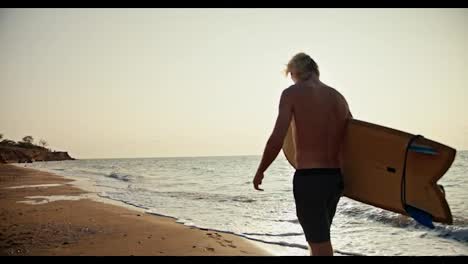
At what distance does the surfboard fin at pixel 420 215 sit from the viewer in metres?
2.98

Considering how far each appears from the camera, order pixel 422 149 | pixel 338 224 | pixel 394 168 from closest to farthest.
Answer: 1. pixel 422 149
2. pixel 394 168
3. pixel 338 224

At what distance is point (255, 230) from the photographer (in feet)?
20.7

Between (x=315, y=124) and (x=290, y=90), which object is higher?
(x=290, y=90)

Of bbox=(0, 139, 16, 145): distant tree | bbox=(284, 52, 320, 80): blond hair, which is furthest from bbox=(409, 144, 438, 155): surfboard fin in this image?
bbox=(0, 139, 16, 145): distant tree

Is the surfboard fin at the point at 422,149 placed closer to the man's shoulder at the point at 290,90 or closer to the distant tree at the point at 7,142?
the man's shoulder at the point at 290,90

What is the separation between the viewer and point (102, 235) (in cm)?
525

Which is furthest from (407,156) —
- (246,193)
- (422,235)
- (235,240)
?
(246,193)

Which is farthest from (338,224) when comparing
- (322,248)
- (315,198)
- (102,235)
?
(315,198)

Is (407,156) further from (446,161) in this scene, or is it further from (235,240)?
(235,240)

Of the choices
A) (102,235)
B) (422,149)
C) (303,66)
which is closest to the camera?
(303,66)

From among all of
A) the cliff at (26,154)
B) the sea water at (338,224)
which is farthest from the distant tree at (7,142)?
the sea water at (338,224)

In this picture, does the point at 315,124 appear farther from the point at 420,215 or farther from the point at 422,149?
the point at 420,215

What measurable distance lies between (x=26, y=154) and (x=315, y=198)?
64574 millimetres
